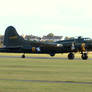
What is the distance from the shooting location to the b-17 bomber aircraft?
41875 mm

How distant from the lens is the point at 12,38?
4806cm

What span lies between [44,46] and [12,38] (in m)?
6.00

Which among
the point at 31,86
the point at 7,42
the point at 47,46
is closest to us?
the point at 31,86

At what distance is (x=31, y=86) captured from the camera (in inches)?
515

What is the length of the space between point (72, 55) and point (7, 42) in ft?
34.8

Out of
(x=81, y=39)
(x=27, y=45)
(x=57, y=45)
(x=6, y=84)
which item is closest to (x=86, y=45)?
(x=81, y=39)

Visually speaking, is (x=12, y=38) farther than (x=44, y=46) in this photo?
Yes

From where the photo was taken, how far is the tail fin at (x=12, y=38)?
4747cm

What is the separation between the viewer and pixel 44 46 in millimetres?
44406

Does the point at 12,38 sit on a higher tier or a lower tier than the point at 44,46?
higher

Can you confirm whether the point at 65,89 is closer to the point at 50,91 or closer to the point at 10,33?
the point at 50,91

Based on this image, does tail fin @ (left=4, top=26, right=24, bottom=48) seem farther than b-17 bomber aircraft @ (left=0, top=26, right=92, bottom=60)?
Yes

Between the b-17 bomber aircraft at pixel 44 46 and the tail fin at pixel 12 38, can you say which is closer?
the b-17 bomber aircraft at pixel 44 46

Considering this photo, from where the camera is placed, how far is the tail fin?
4747cm
